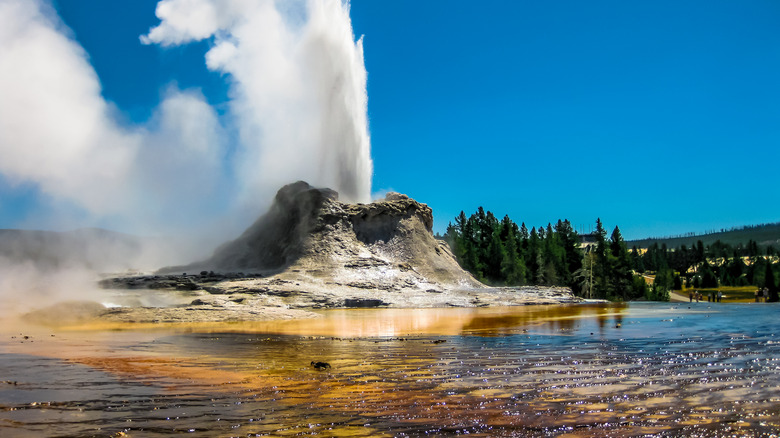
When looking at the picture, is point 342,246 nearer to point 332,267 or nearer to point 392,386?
point 332,267

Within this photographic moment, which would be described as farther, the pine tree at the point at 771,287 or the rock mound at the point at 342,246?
the pine tree at the point at 771,287

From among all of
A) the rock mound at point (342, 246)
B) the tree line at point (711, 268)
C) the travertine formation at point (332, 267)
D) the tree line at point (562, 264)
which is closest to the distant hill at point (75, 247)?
the rock mound at point (342, 246)

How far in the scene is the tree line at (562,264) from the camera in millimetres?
69438

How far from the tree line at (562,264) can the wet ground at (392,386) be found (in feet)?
185

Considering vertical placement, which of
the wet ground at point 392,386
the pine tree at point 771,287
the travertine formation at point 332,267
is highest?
the travertine formation at point 332,267

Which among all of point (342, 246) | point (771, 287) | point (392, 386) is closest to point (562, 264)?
point (771, 287)

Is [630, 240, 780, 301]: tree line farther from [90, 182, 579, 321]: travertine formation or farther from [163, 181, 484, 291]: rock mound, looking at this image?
[163, 181, 484, 291]: rock mound

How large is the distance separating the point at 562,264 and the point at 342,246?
135 ft

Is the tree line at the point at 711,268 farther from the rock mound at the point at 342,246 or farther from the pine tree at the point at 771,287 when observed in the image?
the rock mound at the point at 342,246

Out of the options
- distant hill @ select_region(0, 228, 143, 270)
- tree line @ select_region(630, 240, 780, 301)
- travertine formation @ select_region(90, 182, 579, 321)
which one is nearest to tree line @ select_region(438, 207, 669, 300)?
tree line @ select_region(630, 240, 780, 301)

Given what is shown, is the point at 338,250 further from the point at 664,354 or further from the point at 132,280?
the point at 664,354

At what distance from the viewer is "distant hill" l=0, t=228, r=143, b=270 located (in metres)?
53.4

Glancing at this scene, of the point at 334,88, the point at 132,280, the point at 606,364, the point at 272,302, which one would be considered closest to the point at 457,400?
the point at 606,364

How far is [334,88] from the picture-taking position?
49.2 metres
